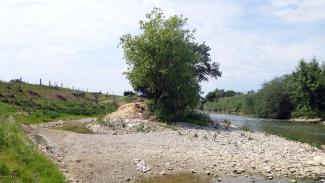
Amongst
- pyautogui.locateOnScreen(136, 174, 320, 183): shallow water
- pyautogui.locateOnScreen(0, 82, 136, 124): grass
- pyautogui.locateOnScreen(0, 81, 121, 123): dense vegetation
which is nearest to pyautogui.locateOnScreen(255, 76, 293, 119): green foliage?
pyautogui.locateOnScreen(0, 82, 136, 124): grass

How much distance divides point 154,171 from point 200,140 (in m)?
12.0

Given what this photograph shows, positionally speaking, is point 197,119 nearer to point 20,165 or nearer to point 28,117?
point 28,117

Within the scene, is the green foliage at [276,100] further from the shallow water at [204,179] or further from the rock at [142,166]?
the shallow water at [204,179]

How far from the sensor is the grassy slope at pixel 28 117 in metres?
16.8

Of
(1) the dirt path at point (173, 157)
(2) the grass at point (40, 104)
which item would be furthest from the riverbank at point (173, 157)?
(2) the grass at point (40, 104)

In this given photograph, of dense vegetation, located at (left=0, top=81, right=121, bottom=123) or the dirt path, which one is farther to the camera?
dense vegetation, located at (left=0, top=81, right=121, bottom=123)

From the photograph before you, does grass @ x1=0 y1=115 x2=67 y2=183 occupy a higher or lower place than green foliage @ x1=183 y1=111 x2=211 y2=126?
lower

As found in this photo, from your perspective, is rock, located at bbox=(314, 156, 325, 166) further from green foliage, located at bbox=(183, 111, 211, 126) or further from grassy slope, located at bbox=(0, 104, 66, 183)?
green foliage, located at bbox=(183, 111, 211, 126)

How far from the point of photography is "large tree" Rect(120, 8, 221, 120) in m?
49.3

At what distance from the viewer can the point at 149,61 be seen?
49812 mm

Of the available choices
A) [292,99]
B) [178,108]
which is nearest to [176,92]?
[178,108]

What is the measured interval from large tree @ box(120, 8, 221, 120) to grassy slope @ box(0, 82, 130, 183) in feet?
43.8

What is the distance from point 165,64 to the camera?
165 feet

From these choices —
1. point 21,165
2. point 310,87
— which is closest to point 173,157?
point 21,165
